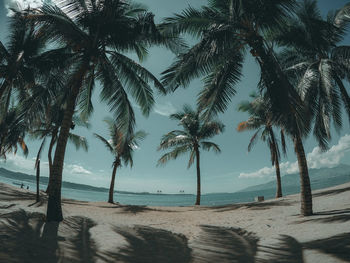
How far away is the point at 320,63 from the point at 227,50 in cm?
491

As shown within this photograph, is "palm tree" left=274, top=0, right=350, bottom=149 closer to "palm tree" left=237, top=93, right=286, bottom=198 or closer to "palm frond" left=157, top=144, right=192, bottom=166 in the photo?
"palm tree" left=237, top=93, right=286, bottom=198

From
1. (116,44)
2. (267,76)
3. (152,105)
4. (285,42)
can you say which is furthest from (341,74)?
(116,44)

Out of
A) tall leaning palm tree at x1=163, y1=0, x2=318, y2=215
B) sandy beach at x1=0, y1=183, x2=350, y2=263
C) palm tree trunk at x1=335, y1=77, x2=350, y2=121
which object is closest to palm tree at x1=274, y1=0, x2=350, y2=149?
palm tree trunk at x1=335, y1=77, x2=350, y2=121

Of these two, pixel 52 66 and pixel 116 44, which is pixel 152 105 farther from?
pixel 52 66

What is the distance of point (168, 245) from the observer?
4.39 meters

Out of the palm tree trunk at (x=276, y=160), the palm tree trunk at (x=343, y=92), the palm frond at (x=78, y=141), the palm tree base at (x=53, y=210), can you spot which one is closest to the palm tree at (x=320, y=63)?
the palm tree trunk at (x=343, y=92)

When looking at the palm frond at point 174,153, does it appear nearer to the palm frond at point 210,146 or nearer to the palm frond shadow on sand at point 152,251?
the palm frond at point 210,146

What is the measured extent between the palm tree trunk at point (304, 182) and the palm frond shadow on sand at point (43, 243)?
634 cm

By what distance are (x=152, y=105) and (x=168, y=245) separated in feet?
19.8

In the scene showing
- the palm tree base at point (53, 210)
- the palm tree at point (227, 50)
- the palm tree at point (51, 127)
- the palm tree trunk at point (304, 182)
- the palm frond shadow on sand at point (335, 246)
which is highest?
the palm tree at point (227, 50)

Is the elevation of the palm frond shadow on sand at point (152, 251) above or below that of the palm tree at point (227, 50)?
below

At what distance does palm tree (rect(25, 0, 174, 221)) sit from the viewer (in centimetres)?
611

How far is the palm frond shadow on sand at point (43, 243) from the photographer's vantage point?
3041 millimetres

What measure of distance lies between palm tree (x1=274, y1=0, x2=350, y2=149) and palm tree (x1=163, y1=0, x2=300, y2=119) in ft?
6.96
